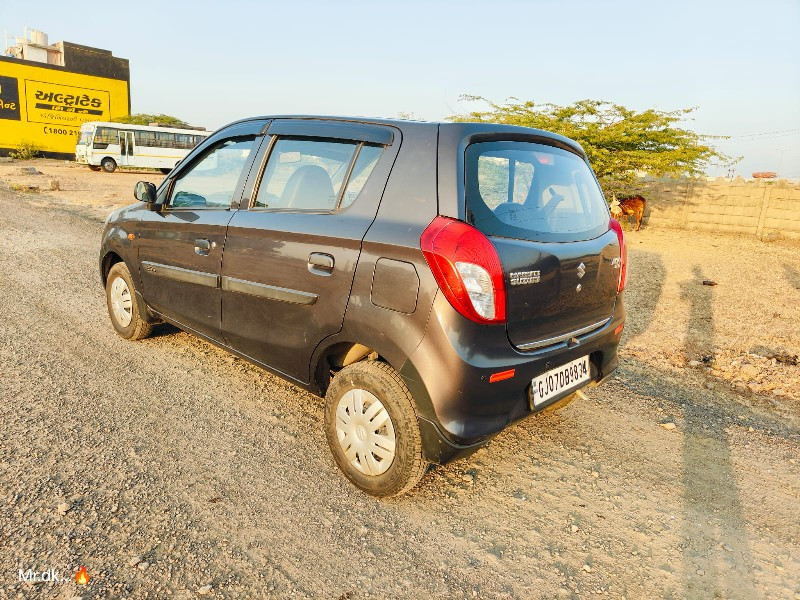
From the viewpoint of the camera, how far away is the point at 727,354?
17.7 feet

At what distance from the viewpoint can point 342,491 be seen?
272 cm

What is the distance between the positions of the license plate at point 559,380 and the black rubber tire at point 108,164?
31747 millimetres

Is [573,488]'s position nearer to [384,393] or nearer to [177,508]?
[384,393]

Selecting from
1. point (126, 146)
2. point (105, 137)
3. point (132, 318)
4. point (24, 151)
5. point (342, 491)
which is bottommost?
point (342, 491)

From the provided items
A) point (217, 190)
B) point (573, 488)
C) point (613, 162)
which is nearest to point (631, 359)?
point (573, 488)

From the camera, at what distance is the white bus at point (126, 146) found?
28.6m

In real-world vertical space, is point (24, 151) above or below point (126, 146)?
below

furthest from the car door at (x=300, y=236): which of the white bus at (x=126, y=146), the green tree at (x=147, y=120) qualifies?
the green tree at (x=147, y=120)

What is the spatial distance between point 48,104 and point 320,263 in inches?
1740

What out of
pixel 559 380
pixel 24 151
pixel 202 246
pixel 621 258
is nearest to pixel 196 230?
pixel 202 246

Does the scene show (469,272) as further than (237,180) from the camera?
No

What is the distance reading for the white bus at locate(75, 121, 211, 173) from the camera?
93.9 feet

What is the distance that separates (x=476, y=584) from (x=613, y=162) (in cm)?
1304

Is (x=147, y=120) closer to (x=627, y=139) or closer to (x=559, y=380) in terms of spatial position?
(x=627, y=139)
